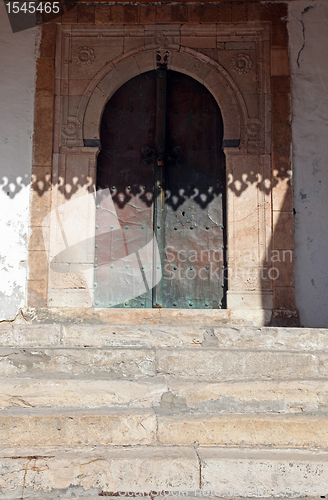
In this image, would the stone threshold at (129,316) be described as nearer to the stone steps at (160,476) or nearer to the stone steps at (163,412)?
the stone steps at (163,412)

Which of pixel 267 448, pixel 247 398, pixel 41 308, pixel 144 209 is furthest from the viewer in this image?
pixel 144 209

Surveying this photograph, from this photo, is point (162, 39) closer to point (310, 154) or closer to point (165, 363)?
point (310, 154)

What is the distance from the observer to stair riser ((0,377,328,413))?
292 cm

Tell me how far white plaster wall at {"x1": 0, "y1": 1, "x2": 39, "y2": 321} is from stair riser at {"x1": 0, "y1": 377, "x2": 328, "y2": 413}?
2143 millimetres

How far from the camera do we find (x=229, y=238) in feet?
16.7

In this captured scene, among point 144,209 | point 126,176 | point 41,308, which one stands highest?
point 126,176

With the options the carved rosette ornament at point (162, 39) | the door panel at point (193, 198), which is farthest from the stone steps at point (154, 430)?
the carved rosette ornament at point (162, 39)

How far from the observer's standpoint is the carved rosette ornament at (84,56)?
5.36 m

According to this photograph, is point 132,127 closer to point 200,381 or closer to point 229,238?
point 229,238

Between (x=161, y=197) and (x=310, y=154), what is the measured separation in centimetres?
175

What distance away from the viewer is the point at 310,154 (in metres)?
5.11

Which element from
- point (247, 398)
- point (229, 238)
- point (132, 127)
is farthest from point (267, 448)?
point (132, 127)

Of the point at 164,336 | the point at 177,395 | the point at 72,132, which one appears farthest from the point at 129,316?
the point at 72,132

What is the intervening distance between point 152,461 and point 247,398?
30.0 inches
